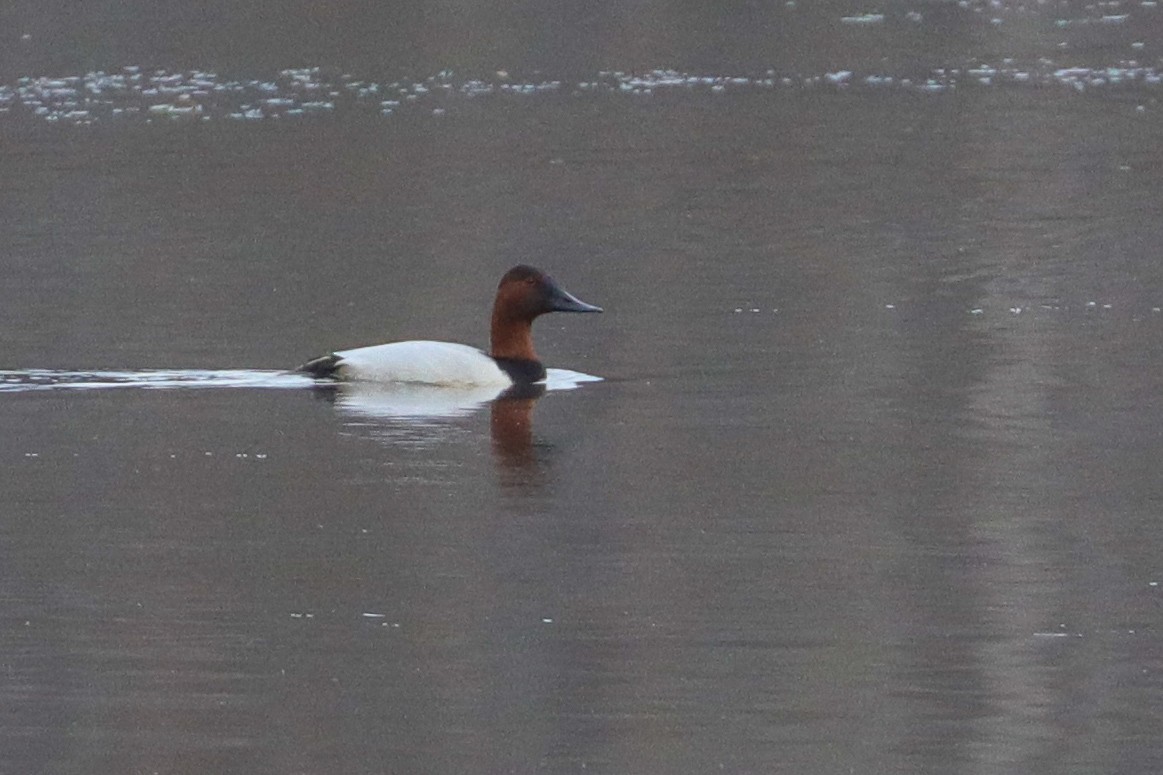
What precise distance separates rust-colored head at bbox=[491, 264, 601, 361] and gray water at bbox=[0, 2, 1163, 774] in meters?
0.46

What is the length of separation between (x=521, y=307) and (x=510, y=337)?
18 cm

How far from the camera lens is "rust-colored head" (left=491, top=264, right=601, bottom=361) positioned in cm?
1316

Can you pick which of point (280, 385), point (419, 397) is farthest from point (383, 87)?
point (419, 397)

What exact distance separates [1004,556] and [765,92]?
2419 centimetres

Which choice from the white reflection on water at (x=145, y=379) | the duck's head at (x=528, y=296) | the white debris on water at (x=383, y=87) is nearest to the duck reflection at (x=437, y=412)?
the white reflection on water at (x=145, y=379)

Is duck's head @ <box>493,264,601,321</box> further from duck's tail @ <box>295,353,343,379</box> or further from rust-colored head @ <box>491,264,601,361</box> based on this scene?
duck's tail @ <box>295,353,343,379</box>

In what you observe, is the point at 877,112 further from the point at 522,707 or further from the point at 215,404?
the point at 522,707

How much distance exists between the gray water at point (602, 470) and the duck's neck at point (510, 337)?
0.52m

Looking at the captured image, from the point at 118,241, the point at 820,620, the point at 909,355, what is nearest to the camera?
the point at 820,620

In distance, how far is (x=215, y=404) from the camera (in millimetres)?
11852

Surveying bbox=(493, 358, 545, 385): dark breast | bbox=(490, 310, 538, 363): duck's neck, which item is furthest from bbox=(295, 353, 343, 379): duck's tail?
bbox=(490, 310, 538, 363): duck's neck

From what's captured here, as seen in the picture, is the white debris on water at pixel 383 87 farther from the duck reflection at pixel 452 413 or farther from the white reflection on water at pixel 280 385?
the duck reflection at pixel 452 413

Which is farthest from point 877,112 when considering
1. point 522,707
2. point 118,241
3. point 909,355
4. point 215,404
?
point 522,707

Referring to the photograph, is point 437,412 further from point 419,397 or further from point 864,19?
point 864,19
